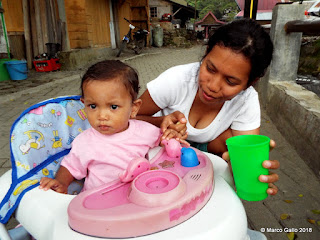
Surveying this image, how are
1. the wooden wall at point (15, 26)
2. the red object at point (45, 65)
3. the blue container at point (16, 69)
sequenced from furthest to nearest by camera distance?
the red object at point (45, 65), the wooden wall at point (15, 26), the blue container at point (16, 69)

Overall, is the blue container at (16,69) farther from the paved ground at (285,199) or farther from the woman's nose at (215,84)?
the woman's nose at (215,84)

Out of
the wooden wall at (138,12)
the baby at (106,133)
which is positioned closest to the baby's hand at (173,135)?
the baby at (106,133)

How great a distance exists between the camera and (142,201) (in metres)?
0.91

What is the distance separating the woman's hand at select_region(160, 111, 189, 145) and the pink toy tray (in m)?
0.25

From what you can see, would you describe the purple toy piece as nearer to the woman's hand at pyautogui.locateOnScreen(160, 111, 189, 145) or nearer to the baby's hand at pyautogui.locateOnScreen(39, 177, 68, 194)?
the woman's hand at pyautogui.locateOnScreen(160, 111, 189, 145)

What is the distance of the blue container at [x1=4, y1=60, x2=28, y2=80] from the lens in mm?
5851

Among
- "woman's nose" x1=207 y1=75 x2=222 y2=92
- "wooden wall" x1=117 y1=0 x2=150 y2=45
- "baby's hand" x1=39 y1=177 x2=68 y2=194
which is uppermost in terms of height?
"wooden wall" x1=117 y1=0 x2=150 y2=45

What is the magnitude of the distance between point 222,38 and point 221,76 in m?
0.22

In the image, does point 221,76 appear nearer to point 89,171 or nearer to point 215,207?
point 215,207

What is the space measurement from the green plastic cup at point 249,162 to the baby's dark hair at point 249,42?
47 cm

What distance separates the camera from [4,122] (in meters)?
3.78

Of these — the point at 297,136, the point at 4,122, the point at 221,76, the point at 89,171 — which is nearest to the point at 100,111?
the point at 89,171

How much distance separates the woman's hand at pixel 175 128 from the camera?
139 cm

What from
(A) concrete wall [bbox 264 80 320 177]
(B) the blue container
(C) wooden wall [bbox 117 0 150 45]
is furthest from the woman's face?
(C) wooden wall [bbox 117 0 150 45]
